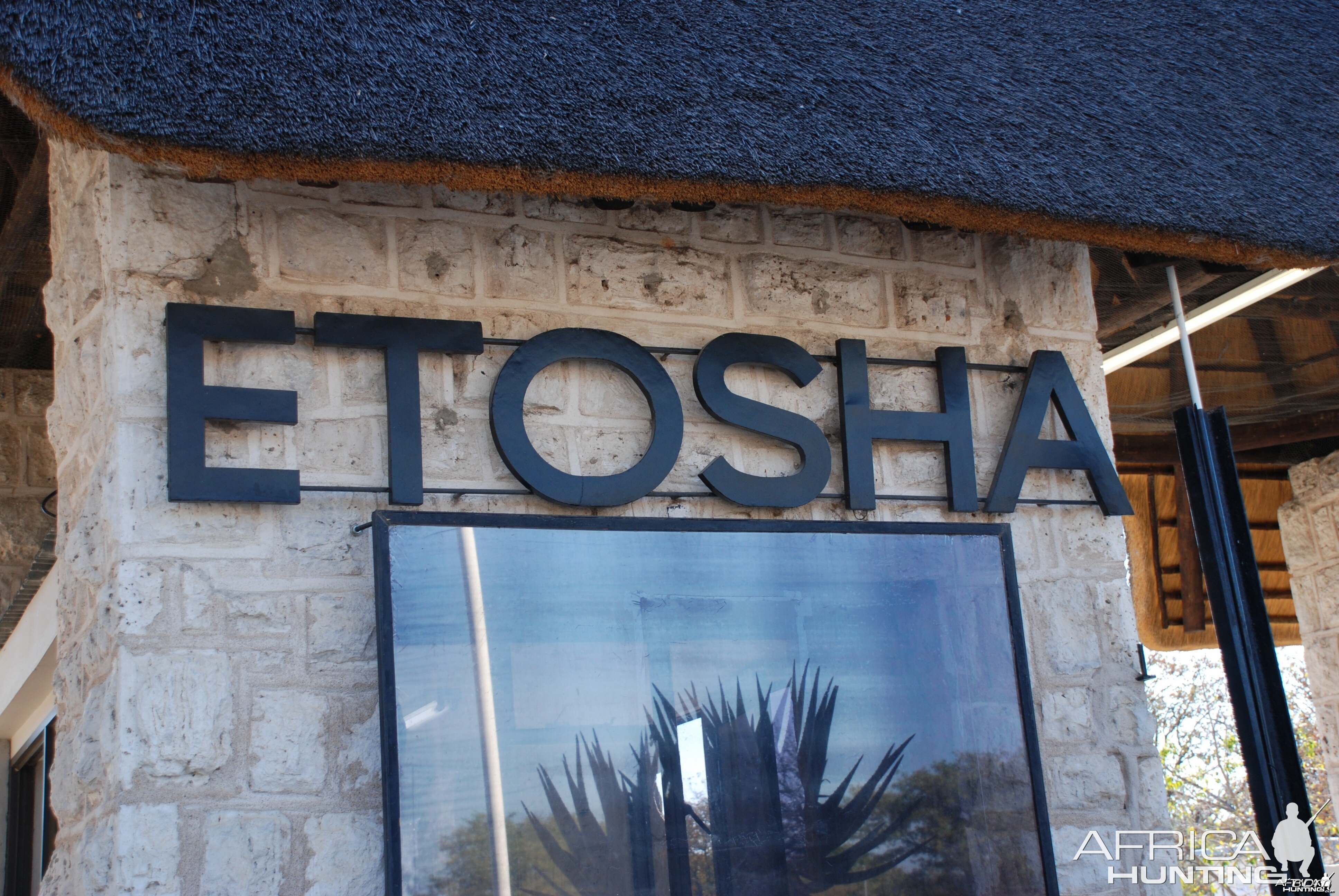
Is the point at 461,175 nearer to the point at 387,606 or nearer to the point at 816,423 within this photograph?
the point at 387,606

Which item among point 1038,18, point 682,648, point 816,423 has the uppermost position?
point 1038,18

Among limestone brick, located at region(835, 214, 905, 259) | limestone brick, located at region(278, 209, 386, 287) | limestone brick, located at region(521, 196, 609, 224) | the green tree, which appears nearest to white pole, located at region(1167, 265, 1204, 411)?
limestone brick, located at region(835, 214, 905, 259)

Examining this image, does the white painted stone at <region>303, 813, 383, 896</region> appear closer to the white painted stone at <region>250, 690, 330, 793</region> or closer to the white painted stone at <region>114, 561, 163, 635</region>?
the white painted stone at <region>250, 690, 330, 793</region>

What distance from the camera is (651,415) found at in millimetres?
2785

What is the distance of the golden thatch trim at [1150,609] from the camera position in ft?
18.3

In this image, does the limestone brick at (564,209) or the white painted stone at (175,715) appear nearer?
the white painted stone at (175,715)

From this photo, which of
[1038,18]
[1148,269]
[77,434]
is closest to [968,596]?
[1148,269]

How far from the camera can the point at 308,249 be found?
266cm

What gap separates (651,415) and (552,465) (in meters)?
0.26

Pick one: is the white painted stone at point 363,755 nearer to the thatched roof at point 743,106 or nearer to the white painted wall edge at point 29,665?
the white painted wall edge at point 29,665

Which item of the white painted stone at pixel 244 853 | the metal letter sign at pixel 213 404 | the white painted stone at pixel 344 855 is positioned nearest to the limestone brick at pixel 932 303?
the metal letter sign at pixel 213 404

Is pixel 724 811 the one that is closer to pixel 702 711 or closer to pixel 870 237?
pixel 702 711

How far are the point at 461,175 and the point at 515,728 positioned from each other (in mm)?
1083

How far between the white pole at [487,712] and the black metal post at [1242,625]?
63.3 inches
